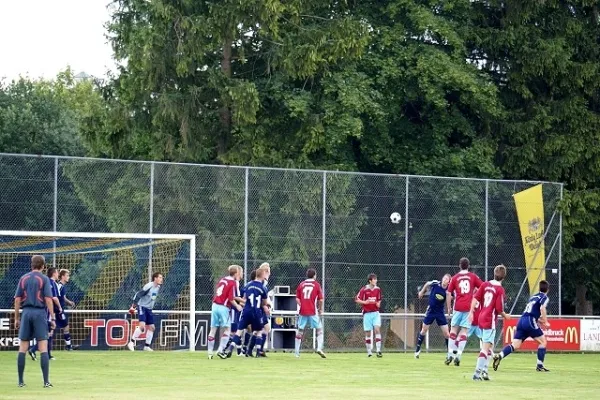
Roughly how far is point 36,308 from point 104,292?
43.0 feet

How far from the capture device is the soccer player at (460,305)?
27.1 metres

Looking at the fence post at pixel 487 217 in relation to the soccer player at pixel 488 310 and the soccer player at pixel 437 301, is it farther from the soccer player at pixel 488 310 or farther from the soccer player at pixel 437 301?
the soccer player at pixel 488 310

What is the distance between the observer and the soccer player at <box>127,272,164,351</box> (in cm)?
3044

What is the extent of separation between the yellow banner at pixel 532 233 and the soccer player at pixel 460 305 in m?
8.98

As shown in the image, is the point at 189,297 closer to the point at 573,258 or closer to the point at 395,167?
the point at 395,167

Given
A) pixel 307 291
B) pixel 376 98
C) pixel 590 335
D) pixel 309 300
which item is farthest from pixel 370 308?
pixel 376 98

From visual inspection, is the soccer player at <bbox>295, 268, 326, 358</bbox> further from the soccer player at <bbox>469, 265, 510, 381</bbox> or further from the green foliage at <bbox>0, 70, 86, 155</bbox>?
the green foliage at <bbox>0, 70, 86, 155</bbox>

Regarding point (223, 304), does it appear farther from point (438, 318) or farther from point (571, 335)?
point (571, 335)

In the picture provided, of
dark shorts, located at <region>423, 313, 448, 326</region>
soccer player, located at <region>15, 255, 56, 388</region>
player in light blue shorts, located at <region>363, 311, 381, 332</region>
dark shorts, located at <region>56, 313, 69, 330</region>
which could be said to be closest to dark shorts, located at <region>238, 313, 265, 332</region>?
player in light blue shorts, located at <region>363, 311, 381, 332</region>

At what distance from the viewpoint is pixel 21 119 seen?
55.2 metres

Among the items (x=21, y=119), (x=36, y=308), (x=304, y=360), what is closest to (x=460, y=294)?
(x=304, y=360)

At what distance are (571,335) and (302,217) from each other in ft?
30.8

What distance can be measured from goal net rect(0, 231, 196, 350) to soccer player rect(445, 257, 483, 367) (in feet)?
23.6

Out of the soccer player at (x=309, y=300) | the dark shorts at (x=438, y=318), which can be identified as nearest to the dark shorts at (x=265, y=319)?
the soccer player at (x=309, y=300)
